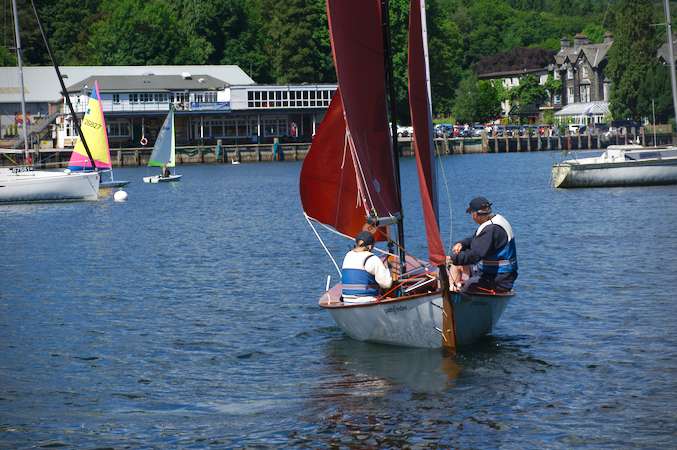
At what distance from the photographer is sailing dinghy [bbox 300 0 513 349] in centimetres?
2088

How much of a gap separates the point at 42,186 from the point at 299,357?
163 ft

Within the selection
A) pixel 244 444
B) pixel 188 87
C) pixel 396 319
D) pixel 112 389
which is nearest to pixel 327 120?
pixel 396 319

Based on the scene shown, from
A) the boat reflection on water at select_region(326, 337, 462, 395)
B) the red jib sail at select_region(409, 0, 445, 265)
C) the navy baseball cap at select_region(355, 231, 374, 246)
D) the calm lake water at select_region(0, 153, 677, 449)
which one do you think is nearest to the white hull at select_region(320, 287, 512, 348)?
the boat reflection on water at select_region(326, 337, 462, 395)

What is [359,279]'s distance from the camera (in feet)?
69.3

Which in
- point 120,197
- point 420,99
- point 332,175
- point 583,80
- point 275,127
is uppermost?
point 583,80

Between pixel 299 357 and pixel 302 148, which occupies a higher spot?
pixel 302 148

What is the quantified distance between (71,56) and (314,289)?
144m

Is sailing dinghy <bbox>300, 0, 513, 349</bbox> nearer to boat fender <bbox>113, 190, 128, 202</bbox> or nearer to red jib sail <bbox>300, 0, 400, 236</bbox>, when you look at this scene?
red jib sail <bbox>300, 0, 400, 236</bbox>


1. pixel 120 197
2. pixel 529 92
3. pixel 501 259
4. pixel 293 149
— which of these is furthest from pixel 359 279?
pixel 529 92

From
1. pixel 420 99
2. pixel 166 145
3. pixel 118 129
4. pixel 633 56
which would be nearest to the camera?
pixel 420 99

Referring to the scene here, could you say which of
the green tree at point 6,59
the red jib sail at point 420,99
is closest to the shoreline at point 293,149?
the green tree at point 6,59

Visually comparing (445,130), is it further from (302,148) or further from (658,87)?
(658,87)

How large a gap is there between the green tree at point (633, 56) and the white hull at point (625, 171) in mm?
67329

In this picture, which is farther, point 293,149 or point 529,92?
point 529,92
